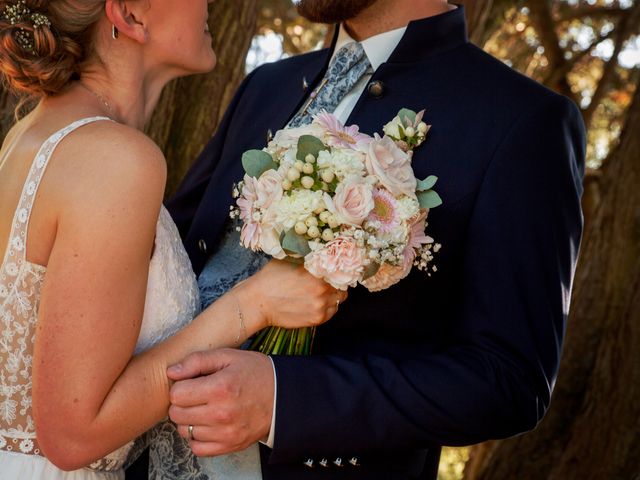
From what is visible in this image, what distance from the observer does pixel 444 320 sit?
2.76m

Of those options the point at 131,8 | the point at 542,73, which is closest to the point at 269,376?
the point at 131,8

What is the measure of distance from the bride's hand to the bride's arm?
11.7 inches

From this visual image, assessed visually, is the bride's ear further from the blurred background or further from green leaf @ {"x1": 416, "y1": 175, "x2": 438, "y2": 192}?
the blurred background

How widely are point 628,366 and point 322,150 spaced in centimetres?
290

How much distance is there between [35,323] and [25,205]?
13.1 inches

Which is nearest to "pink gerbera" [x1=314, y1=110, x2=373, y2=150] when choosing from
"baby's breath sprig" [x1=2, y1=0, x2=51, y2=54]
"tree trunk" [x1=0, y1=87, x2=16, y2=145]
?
"baby's breath sprig" [x1=2, y1=0, x2=51, y2=54]

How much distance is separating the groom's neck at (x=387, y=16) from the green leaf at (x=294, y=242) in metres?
1.06

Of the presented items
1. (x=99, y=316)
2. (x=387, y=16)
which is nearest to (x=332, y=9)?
(x=387, y=16)

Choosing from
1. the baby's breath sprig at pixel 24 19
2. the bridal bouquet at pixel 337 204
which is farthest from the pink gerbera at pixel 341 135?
the baby's breath sprig at pixel 24 19

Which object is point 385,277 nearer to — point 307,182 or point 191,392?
point 307,182

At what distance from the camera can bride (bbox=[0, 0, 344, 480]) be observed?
2.26 m

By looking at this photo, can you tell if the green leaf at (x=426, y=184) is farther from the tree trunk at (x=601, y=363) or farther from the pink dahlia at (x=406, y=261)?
the tree trunk at (x=601, y=363)

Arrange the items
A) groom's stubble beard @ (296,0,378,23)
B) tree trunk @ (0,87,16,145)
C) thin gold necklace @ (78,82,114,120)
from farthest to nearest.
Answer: tree trunk @ (0,87,16,145)
groom's stubble beard @ (296,0,378,23)
thin gold necklace @ (78,82,114,120)

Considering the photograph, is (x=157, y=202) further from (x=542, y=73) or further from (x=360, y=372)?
(x=542, y=73)
